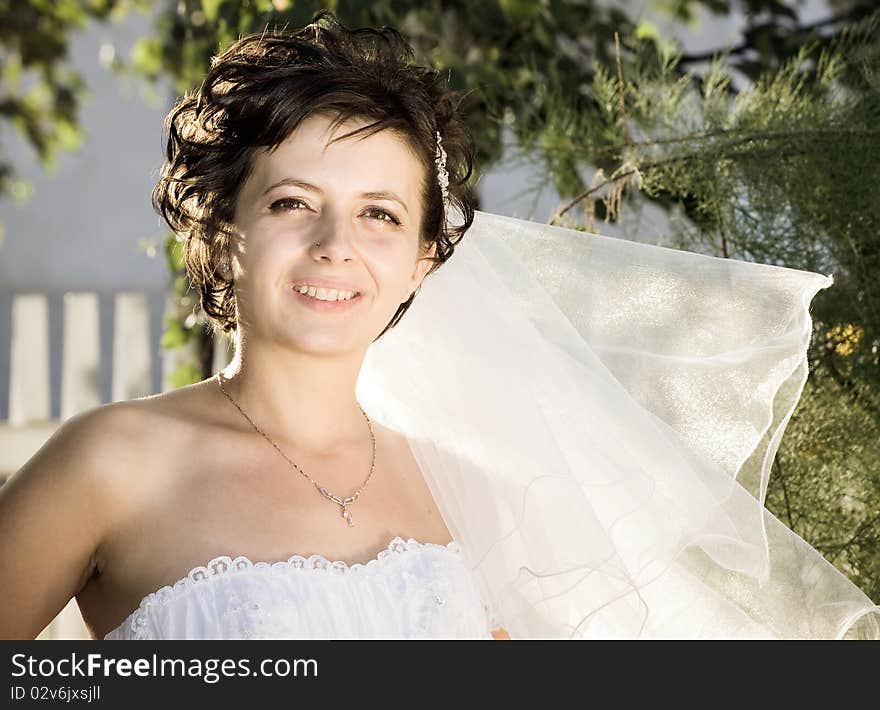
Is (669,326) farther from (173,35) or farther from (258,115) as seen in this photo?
(173,35)

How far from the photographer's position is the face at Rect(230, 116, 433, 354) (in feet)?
4.93

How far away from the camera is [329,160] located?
4.99 feet

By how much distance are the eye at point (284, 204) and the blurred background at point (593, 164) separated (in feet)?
1.43

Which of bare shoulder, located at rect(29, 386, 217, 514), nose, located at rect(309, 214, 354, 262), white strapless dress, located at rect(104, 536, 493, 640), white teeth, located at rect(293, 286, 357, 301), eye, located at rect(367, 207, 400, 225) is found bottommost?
white strapless dress, located at rect(104, 536, 493, 640)

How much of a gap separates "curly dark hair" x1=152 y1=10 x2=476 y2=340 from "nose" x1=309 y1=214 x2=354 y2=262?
0.41 feet

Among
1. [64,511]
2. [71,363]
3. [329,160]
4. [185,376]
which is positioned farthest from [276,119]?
[71,363]

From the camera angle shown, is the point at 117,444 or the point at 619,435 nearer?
the point at 117,444

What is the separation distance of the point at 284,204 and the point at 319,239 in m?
0.07

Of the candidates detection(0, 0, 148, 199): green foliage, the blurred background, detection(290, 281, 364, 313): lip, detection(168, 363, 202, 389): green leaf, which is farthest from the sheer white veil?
detection(0, 0, 148, 199): green foliage

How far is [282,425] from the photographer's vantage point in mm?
1625

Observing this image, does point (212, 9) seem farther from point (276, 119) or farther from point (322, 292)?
point (322, 292)

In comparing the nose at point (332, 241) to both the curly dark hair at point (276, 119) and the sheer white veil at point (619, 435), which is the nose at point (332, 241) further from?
the sheer white veil at point (619, 435)

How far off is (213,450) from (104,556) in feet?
0.63

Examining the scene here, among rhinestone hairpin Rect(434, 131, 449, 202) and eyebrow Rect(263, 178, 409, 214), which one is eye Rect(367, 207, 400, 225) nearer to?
eyebrow Rect(263, 178, 409, 214)
